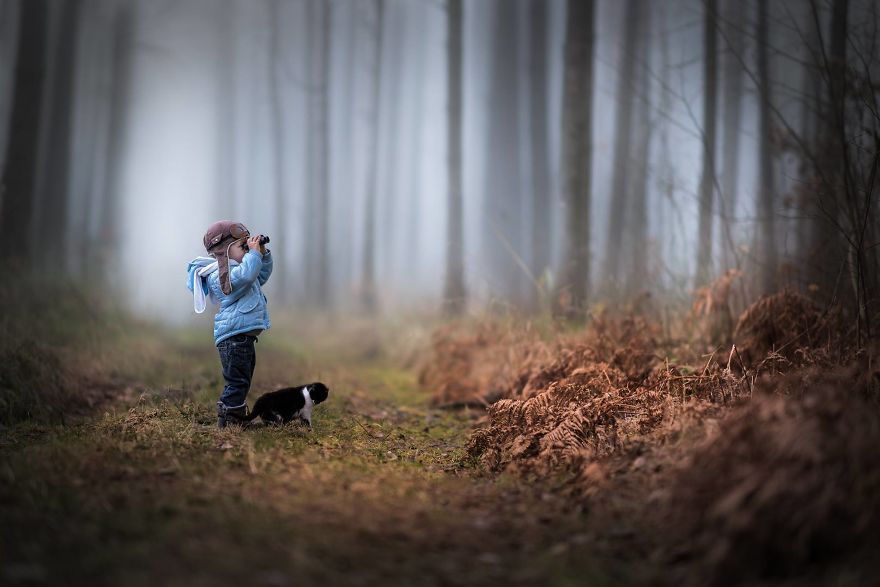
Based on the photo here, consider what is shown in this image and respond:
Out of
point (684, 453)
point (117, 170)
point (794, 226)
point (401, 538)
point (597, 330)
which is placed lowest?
point (401, 538)

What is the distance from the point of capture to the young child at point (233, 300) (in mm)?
5176

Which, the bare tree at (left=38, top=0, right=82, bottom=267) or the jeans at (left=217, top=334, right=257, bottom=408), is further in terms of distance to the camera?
the bare tree at (left=38, top=0, right=82, bottom=267)

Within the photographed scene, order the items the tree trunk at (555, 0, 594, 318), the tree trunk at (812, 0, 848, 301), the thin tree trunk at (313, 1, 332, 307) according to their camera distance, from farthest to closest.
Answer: the thin tree trunk at (313, 1, 332, 307)
the tree trunk at (555, 0, 594, 318)
the tree trunk at (812, 0, 848, 301)

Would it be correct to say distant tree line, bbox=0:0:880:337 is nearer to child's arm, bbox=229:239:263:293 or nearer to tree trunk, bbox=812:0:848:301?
tree trunk, bbox=812:0:848:301

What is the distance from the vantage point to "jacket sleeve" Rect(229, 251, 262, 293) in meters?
5.14

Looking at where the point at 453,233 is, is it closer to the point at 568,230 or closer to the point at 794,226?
the point at 568,230

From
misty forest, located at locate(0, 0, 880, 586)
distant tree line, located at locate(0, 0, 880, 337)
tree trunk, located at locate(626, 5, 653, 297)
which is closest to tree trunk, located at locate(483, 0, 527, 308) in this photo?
distant tree line, located at locate(0, 0, 880, 337)

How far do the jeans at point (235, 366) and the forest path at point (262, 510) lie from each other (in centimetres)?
29

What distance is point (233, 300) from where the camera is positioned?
530 cm

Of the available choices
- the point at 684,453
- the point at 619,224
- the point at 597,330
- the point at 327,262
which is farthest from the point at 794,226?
the point at 327,262

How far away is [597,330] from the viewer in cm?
704

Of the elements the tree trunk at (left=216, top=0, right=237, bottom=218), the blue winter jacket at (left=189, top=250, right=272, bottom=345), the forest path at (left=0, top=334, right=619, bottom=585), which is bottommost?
the forest path at (left=0, top=334, right=619, bottom=585)

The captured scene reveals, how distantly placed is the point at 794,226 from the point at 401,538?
6.88 meters

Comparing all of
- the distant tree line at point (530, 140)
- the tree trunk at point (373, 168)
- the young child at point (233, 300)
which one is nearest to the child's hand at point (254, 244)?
the young child at point (233, 300)
